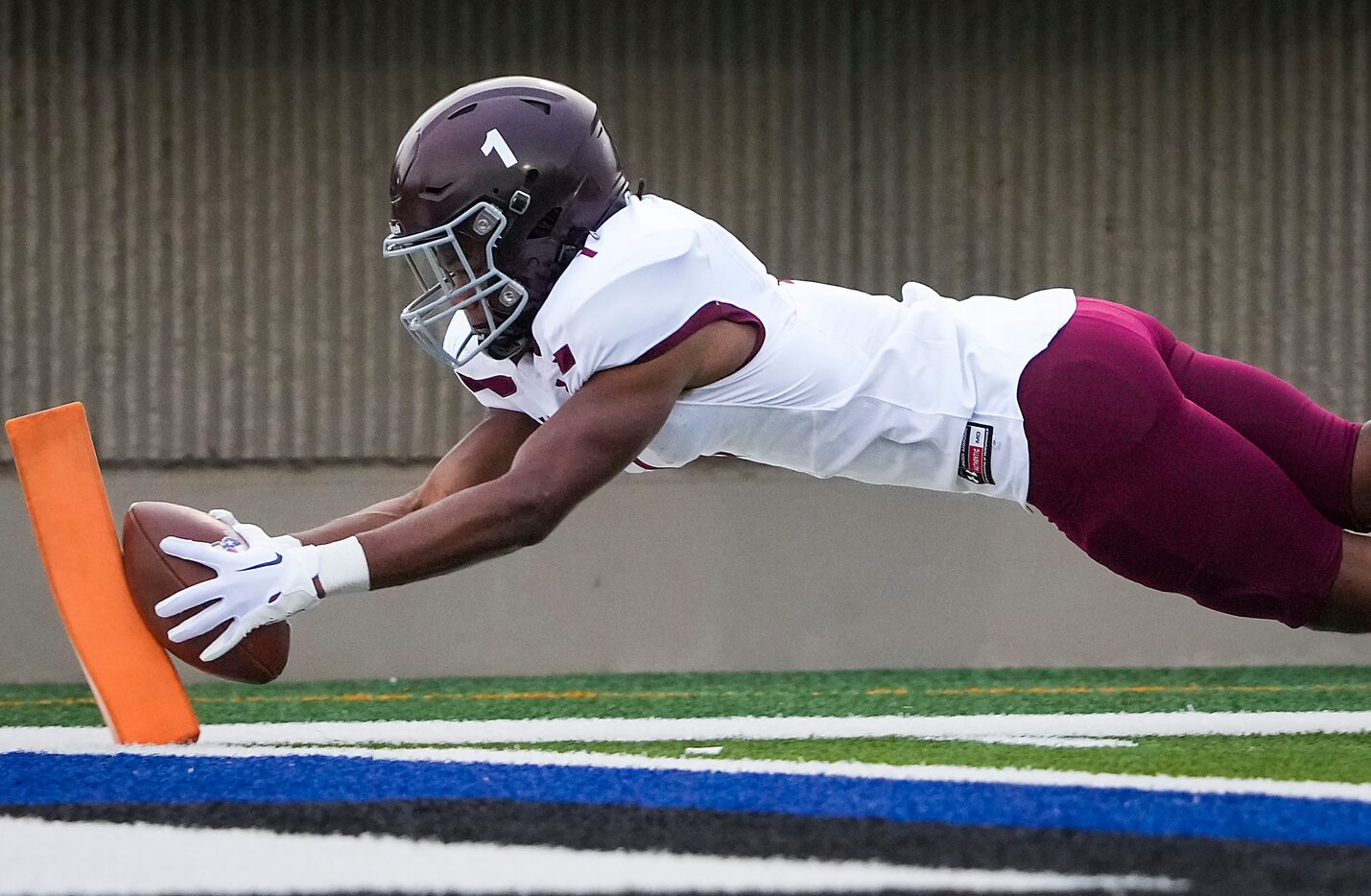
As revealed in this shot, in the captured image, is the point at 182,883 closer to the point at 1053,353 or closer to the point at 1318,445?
the point at 1053,353

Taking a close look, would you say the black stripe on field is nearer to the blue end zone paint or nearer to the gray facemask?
the blue end zone paint

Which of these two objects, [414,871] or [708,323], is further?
[708,323]

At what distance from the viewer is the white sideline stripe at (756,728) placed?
2828 millimetres

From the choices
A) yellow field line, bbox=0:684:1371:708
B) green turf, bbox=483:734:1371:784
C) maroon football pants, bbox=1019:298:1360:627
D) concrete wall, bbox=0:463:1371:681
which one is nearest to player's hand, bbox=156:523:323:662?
green turf, bbox=483:734:1371:784

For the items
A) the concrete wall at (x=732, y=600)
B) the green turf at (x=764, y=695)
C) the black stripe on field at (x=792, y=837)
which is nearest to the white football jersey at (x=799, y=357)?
the black stripe on field at (x=792, y=837)

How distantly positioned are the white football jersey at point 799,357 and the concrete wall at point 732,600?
236 centimetres

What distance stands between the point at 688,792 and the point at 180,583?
0.81 m

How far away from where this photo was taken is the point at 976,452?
2.36 metres

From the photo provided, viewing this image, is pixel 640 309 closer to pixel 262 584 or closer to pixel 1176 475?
pixel 262 584

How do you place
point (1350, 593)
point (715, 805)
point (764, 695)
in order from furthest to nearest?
point (764, 695) < point (1350, 593) < point (715, 805)

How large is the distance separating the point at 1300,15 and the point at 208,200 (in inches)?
139

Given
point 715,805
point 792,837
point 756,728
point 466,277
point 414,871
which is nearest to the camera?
point 414,871

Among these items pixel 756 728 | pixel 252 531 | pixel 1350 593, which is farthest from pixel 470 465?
pixel 1350 593

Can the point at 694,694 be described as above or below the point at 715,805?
below
